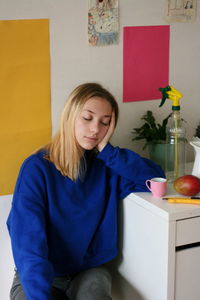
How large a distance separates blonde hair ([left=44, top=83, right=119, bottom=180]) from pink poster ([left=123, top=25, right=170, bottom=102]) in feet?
1.02

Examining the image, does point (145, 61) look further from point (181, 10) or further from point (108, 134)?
point (108, 134)

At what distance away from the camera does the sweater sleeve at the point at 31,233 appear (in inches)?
55.4

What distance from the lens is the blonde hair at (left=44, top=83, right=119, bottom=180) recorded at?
159 centimetres

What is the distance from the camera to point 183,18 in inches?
77.2

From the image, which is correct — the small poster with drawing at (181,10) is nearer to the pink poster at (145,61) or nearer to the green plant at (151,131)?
the pink poster at (145,61)

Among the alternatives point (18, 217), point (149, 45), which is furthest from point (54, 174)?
point (149, 45)

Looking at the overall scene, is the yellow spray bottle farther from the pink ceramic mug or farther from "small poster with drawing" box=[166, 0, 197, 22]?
"small poster with drawing" box=[166, 0, 197, 22]

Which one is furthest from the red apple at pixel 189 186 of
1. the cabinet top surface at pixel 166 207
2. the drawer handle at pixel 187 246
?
the drawer handle at pixel 187 246

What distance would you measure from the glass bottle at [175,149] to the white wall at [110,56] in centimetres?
20

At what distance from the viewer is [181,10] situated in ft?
6.39

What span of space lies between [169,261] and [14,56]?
83 cm

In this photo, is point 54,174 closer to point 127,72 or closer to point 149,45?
point 127,72

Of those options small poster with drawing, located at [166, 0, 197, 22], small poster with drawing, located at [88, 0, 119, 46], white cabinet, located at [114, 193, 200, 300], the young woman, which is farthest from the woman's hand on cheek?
small poster with drawing, located at [166, 0, 197, 22]

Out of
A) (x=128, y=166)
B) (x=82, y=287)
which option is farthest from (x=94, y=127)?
(x=82, y=287)
